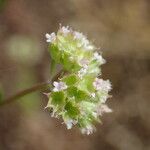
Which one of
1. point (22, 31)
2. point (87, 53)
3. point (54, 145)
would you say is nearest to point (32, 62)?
point (22, 31)

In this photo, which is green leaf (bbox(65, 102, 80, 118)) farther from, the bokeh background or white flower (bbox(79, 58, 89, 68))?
the bokeh background

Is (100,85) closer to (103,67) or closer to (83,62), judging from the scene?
(83,62)

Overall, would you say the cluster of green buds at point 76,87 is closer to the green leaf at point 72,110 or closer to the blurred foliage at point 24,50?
the green leaf at point 72,110

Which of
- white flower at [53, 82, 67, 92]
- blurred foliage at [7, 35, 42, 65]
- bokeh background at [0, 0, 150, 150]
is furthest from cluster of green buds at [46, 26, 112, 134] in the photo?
blurred foliage at [7, 35, 42, 65]

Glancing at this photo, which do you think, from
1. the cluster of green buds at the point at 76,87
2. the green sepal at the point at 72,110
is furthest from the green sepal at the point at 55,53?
the green sepal at the point at 72,110

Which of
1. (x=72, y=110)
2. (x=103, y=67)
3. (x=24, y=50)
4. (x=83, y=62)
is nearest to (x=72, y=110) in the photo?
(x=72, y=110)

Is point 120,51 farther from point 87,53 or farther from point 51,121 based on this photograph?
point 87,53
